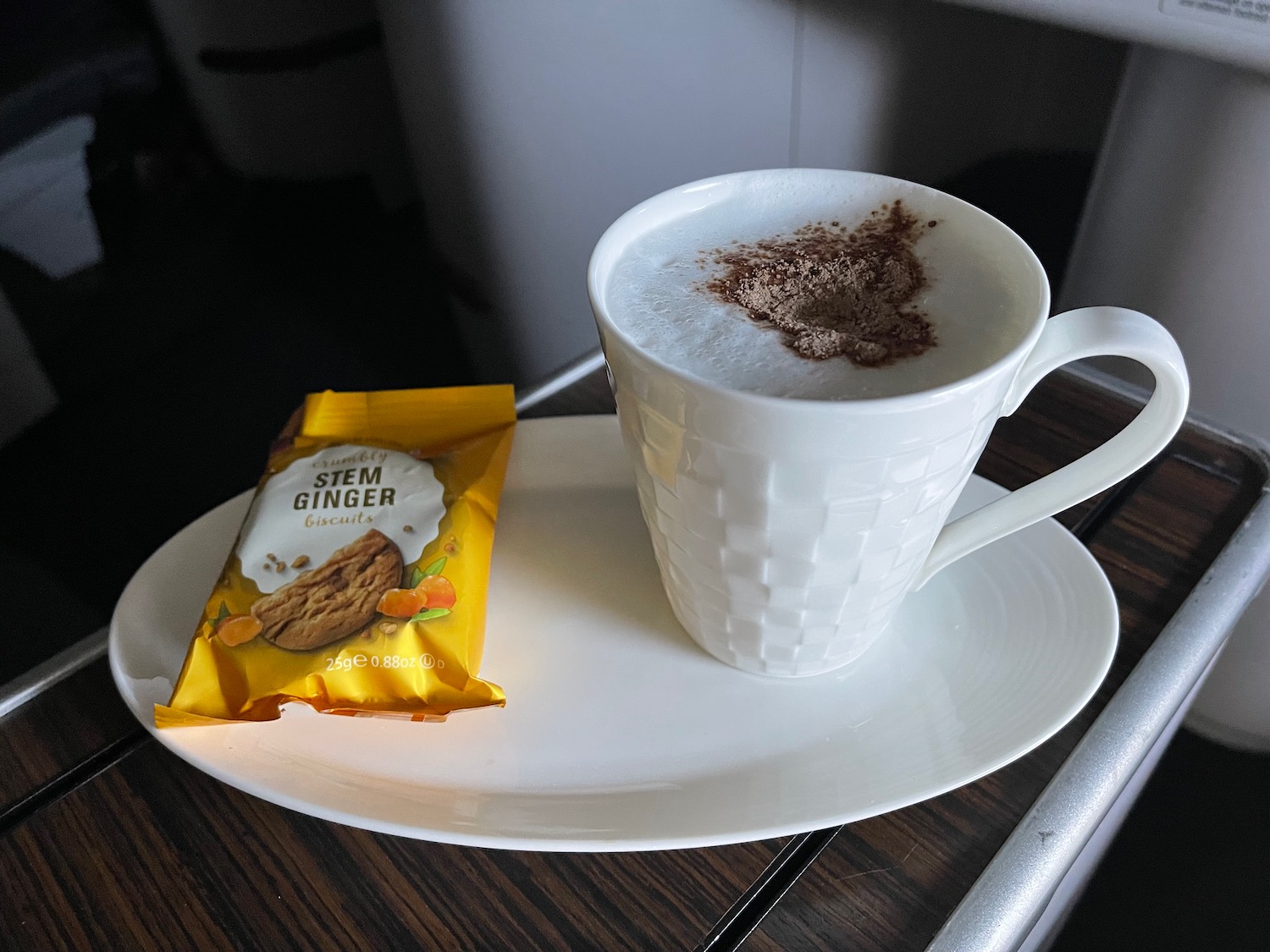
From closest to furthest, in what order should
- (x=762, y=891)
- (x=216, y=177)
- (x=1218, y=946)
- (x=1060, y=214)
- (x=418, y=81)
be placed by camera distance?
(x=762, y=891) → (x=216, y=177) → (x=418, y=81) → (x=1218, y=946) → (x=1060, y=214)

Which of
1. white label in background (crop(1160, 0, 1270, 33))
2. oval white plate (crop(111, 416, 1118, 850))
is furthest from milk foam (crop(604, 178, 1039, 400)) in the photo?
white label in background (crop(1160, 0, 1270, 33))

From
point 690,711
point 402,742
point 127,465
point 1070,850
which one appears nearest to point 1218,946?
point 1070,850

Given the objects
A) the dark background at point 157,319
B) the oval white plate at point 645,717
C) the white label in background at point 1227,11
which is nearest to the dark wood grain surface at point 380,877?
the oval white plate at point 645,717

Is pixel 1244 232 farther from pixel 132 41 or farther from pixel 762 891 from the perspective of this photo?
pixel 132 41

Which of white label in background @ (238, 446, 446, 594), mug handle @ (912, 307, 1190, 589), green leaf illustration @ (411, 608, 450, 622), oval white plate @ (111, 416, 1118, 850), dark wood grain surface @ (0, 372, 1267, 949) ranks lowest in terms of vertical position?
dark wood grain surface @ (0, 372, 1267, 949)

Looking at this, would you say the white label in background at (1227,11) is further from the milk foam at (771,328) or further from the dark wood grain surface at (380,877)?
the dark wood grain surface at (380,877)

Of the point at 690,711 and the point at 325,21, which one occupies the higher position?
the point at 325,21

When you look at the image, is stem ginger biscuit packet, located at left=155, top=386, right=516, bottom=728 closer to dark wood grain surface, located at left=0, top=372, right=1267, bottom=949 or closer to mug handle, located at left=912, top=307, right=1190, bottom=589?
dark wood grain surface, located at left=0, top=372, right=1267, bottom=949
